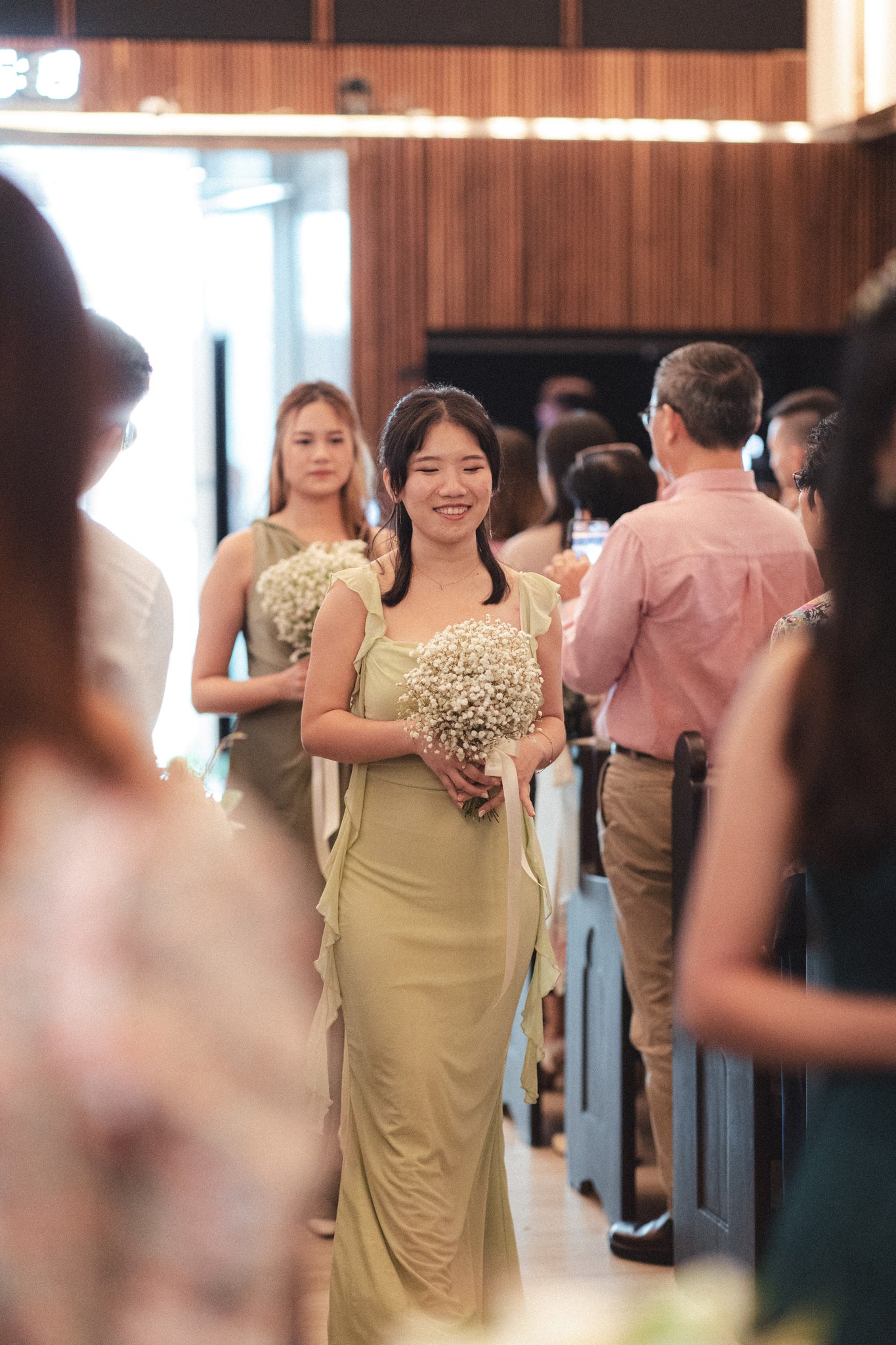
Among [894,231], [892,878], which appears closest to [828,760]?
[892,878]

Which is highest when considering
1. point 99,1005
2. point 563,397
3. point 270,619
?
point 563,397

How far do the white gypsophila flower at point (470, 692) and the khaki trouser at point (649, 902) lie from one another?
0.83m

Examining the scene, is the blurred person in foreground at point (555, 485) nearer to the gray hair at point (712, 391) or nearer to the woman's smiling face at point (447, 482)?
the gray hair at point (712, 391)

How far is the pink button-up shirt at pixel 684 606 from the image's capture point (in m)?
3.82

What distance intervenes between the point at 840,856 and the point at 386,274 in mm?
6569

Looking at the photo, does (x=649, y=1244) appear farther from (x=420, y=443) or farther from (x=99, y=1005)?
(x=99, y=1005)

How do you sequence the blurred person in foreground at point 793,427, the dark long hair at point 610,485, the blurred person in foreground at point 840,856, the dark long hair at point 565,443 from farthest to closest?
the blurred person in foreground at point 793,427, the dark long hair at point 565,443, the dark long hair at point 610,485, the blurred person in foreground at point 840,856

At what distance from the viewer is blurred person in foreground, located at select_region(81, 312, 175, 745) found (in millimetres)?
1067

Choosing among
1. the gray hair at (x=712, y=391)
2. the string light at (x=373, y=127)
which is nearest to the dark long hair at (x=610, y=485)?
the gray hair at (x=712, y=391)

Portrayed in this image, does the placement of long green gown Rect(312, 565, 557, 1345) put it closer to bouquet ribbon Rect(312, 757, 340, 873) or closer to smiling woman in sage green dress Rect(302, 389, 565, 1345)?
smiling woman in sage green dress Rect(302, 389, 565, 1345)

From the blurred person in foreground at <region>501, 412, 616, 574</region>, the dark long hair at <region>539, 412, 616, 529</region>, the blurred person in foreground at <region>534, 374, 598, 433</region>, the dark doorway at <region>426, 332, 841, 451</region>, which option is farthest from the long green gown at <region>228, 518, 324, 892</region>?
the dark doorway at <region>426, 332, 841, 451</region>

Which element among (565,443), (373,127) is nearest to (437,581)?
(565,443)

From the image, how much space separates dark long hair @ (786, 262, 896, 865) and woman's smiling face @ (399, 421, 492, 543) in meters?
1.83

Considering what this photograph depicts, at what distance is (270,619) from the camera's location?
13.4 feet
